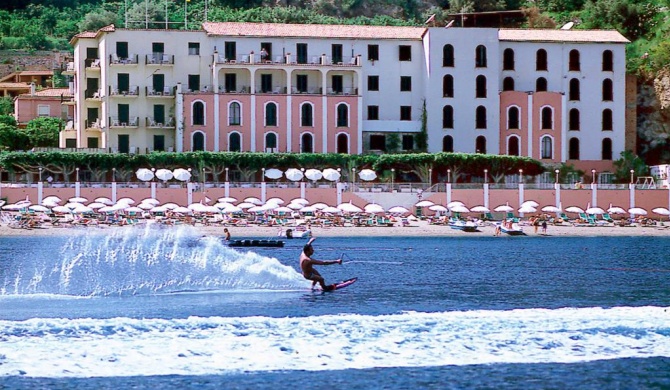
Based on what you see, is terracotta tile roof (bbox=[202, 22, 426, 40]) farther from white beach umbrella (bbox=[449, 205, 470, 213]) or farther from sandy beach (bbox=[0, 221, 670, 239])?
sandy beach (bbox=[0, 221, 670, 239])

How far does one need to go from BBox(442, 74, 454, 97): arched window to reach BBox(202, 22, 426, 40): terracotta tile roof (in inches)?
151

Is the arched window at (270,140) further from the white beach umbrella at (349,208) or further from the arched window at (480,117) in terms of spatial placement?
the arched window at (480,117)

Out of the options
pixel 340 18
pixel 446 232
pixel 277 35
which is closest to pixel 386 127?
pixel 277 35

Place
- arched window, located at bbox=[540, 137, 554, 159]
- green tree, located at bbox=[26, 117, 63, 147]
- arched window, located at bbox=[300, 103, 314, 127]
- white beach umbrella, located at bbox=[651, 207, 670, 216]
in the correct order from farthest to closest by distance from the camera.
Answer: green tree, located at bbox=[26, 117, 63, 147]
arched window, located at bbox=[540, 137, 554, 159]
arched window, located at bbox=[300, 103, 314, 127]
white beach umbrella, located at bbox=[651, 207, 670, 216]

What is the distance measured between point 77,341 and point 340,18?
101098 millimetres

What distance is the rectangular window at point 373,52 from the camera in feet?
287

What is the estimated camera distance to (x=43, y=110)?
10369 cm

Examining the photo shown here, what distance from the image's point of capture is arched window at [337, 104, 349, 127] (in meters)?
85.4

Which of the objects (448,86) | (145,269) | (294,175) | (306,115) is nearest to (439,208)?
(294,175)

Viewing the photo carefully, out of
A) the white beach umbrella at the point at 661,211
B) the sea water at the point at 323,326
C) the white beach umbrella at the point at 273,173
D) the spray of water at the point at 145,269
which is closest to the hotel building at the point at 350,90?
the white beach umbrella at the point at 273,173

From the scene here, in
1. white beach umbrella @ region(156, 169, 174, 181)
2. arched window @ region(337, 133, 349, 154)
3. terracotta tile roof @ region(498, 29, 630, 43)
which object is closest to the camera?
white beach umbrella @ region(156, 169, 174, 181)

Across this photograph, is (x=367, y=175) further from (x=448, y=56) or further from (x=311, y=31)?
(x=311, y=31)

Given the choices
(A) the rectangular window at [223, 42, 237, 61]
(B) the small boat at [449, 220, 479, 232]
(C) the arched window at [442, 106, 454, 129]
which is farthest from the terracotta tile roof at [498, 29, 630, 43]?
(B) the small boat at [449, 220, 479, 232]

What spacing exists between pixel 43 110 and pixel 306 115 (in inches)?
1145
